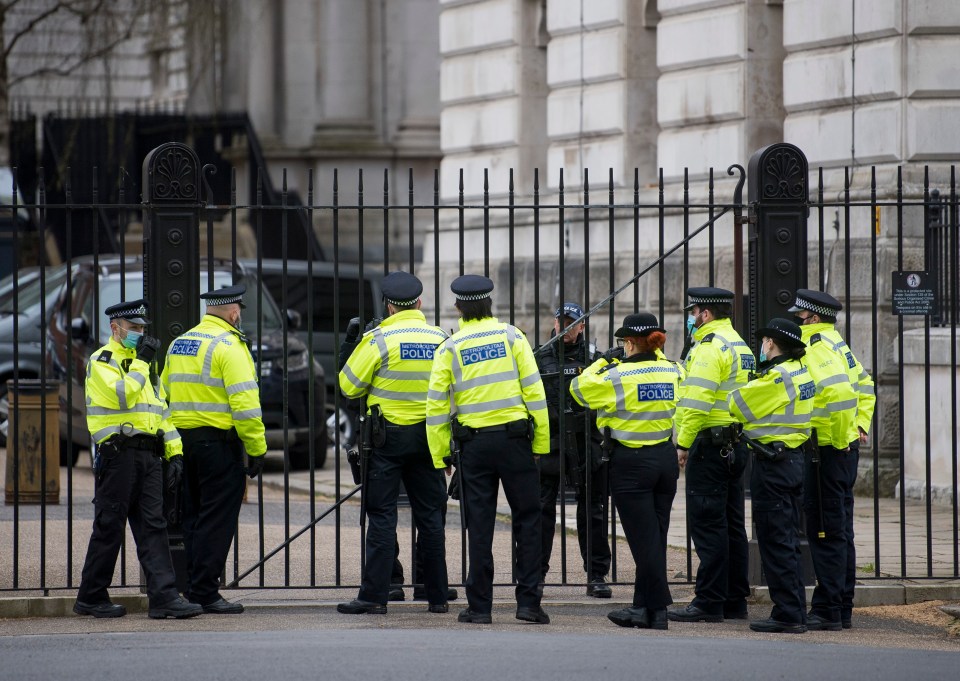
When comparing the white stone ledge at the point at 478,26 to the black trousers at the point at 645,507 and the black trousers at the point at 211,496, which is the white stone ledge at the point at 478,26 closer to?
the black trousers at the point at 211,496

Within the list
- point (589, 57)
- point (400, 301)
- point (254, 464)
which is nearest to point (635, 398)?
point (400, 301)

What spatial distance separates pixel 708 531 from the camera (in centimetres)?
897

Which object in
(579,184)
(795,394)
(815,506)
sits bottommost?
(815,506)

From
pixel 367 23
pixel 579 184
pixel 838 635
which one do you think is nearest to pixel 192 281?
pixel 838 635

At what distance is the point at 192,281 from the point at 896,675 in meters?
4.27

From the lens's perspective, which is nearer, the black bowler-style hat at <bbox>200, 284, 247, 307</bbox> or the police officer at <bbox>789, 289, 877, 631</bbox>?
the police officer at <bbox>789, 289, 877, 631</bbox>

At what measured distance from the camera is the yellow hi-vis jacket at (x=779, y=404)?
8.69m

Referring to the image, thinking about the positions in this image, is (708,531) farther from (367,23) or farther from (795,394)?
(367,23)

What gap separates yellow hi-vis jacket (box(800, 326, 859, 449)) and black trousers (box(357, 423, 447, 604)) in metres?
1.98

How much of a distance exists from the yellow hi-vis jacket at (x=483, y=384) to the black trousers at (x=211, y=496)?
3.64 ft

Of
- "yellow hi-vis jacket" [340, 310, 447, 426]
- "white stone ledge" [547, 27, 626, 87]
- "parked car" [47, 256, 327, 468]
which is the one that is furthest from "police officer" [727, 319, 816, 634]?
"white stone ledge" [547, 27, 626, 87]

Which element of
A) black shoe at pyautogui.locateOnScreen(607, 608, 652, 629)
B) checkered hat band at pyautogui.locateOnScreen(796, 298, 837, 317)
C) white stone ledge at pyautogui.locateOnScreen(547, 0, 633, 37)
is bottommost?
black shoe at pyautogui.locateOnScreen(607, 608, 652, 629)

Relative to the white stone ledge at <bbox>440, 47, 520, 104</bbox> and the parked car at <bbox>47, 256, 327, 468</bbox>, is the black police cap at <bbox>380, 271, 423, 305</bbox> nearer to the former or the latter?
the parked car at <bbox>47, 256, 327, 468</bbox>

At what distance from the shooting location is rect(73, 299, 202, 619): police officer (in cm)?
873
